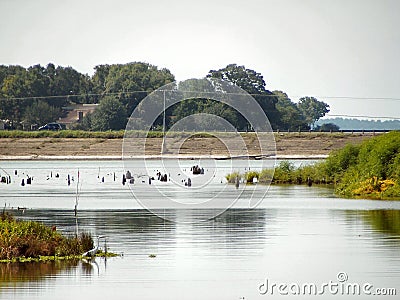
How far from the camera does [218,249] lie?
110ft

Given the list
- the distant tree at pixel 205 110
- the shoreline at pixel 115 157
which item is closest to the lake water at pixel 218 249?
the shoreline at pixel 115 157

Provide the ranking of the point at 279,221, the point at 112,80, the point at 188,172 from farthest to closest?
the point at 112,80 < the point at 188,172 < the point at 279,221

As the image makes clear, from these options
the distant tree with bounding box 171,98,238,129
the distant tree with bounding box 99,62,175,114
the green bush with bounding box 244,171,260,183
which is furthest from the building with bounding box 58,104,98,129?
the green bush with bounding box 244,171,260,183

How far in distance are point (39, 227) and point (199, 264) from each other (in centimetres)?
505

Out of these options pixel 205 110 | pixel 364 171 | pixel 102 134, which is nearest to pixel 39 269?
pixel 364 171

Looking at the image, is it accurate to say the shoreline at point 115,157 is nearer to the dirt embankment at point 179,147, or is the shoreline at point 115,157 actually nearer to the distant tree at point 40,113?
the dirt embankment at point 179,147

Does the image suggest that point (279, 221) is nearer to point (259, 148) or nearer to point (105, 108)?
point (259, 148)

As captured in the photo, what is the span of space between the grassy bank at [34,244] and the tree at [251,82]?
143124mm

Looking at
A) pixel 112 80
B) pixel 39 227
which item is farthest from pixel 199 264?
Result: pixel 112 80

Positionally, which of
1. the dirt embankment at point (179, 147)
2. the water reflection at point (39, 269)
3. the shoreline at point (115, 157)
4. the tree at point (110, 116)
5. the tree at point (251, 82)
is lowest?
the water reflection at point (39, 269)

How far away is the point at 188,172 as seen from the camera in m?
98.8

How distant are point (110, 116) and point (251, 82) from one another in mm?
27232

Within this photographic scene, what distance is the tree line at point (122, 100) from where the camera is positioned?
163m

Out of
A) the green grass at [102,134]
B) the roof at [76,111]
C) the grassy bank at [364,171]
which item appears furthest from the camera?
the roof at [76,111]
